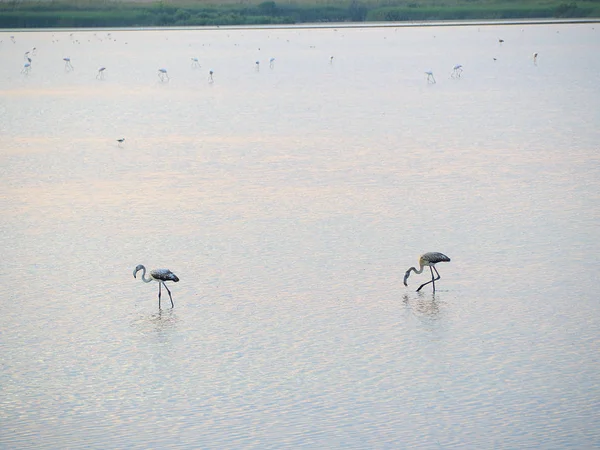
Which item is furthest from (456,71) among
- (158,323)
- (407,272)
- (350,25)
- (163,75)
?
(350,25)

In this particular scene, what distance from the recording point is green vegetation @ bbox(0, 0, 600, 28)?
90.1 m

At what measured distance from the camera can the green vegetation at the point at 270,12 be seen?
90.1 m

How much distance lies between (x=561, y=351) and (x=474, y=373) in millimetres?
930

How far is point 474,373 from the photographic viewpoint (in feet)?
29.2

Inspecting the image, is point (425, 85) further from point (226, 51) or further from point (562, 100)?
point (226, 51)

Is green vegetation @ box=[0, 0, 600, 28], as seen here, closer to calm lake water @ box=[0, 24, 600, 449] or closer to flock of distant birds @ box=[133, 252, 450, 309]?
calm lake water @ box=[0, 24, 600, 449]

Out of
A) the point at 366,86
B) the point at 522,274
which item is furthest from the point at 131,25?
the point at 522,274

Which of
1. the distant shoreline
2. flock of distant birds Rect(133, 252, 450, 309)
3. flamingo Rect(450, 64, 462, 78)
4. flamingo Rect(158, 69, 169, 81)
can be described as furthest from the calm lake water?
the distant shoreline

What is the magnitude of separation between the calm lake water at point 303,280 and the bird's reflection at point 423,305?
35 millimetres

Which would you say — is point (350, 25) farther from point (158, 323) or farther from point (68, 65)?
point (158, 323)

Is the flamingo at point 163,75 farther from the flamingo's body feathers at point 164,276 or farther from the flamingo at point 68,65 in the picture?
the flamingo's body feathers at point 164,276

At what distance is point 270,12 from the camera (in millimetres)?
91750

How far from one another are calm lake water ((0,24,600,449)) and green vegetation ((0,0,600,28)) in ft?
216

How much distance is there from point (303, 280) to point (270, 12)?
270ft
